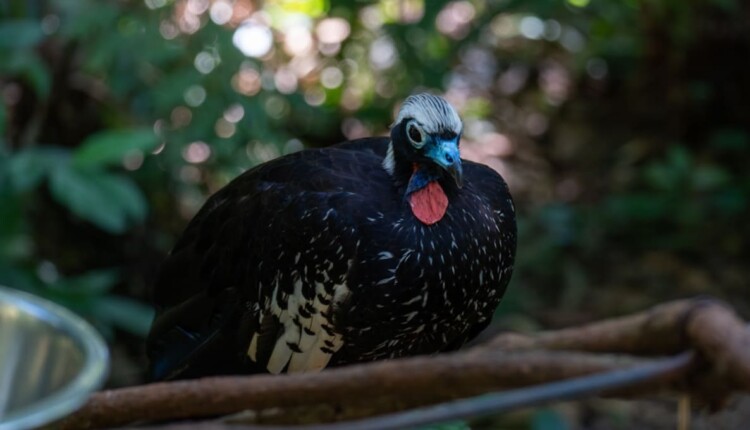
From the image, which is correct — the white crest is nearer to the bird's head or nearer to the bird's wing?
the bird's head

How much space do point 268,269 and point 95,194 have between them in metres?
1.03

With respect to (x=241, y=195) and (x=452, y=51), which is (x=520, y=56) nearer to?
(x=452, y=51)

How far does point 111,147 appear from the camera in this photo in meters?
3.20

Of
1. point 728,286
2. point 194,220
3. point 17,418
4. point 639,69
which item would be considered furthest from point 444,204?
point 639,69

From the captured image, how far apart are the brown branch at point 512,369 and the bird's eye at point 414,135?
1.04 metres

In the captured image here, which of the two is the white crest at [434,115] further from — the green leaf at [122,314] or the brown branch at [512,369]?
the green leaf at [122,314]

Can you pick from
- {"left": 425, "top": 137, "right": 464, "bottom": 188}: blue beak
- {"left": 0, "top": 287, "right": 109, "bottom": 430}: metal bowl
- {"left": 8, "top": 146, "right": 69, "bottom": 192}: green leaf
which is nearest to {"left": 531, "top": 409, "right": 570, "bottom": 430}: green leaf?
{"left": 425, "top": 137, "right": 464, "bottom": 188}: blue beak

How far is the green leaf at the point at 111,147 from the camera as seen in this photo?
3.19 metres

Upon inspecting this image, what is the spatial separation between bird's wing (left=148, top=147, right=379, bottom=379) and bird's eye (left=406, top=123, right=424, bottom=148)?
0.44 feet

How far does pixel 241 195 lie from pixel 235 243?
11 cm

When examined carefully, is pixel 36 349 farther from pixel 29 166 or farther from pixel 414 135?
pixel 29 166

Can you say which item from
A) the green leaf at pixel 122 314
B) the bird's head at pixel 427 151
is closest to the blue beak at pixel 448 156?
the bird's head at pixel 427 151

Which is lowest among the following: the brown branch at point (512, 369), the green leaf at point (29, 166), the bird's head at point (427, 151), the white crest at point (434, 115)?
the green leaf at point (29, 166)

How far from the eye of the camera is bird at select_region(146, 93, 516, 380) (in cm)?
227
